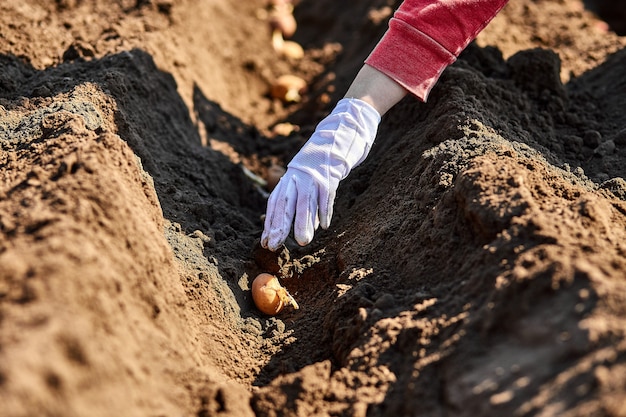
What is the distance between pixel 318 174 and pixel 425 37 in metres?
0.76

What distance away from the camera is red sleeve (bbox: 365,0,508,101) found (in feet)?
8.91

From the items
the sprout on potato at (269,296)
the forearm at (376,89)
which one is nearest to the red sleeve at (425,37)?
the forearm at (376,89)

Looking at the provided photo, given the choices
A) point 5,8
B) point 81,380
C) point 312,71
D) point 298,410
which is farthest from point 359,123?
point 312,71

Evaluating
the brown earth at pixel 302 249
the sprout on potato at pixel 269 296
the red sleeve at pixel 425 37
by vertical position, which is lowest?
the sprout on potato at pixel 269 296

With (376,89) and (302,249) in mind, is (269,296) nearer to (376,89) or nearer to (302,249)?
(302,249)

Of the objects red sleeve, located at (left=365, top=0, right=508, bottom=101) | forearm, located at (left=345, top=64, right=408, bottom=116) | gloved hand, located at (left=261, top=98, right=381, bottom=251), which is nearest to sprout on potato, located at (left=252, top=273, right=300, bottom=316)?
gloved hand, located at (left=261, top=98, right=381, bottom=251)

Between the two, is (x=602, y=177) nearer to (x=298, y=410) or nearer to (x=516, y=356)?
(x=516, y=356)

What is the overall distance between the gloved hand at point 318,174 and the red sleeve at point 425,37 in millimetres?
218

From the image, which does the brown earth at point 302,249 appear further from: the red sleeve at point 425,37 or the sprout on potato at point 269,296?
the red sleeve at point 425,37

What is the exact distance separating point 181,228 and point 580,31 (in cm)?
354

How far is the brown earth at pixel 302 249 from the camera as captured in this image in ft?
5.44

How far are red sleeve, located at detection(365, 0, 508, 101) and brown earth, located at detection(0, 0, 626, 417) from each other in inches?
10.7

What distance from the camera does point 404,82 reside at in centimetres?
277

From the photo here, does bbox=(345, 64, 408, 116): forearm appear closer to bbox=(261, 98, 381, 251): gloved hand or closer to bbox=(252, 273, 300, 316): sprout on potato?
bbox=(261, 98, 381, 251): gloved hand
